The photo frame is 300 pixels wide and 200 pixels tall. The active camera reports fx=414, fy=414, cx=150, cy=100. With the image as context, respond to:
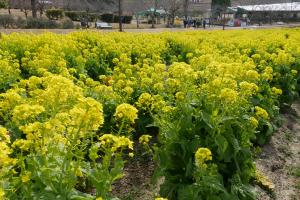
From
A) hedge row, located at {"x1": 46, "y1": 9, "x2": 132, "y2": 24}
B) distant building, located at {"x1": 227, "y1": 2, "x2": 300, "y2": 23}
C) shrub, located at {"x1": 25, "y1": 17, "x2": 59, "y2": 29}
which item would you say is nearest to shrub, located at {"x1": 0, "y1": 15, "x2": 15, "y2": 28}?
shrub, located at {"x1": 25, "y1": 17, "x2": 59, "y2": 29}

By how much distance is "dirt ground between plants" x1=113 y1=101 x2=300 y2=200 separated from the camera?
15.1 ft

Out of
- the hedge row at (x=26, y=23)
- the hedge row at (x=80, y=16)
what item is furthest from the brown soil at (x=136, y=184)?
the hedge row at (x=80, y=16)

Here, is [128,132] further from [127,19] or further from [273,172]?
A: [127,19]

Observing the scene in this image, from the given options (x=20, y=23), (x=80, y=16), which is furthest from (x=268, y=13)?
(x=20, y=23)

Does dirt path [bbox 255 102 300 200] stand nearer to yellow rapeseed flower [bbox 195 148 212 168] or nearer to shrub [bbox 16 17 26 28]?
yellow rapeseed flower [bbox 195 148 212 168]

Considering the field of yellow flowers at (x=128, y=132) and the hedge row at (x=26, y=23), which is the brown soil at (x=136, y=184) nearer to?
the field of yellow flowers at (x=128, y=132)

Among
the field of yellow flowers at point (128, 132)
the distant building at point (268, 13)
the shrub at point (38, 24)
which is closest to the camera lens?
the field of yellow flowers at point (128, 132)

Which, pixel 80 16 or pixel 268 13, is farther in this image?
pixel 268 13

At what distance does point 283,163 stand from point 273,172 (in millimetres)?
421

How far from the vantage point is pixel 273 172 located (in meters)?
5.63

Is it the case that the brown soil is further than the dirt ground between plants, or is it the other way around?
the dirt ground between plants

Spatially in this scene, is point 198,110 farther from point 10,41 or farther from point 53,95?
point 10,41

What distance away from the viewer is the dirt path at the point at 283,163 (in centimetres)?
512

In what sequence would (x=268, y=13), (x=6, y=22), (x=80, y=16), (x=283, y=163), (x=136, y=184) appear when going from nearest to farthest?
1. (x=136, y=184)
2. (x=283, y=163)
3. (x=6, y=22)
4. (x=80, y=16)
5. (x=268, y=13)
